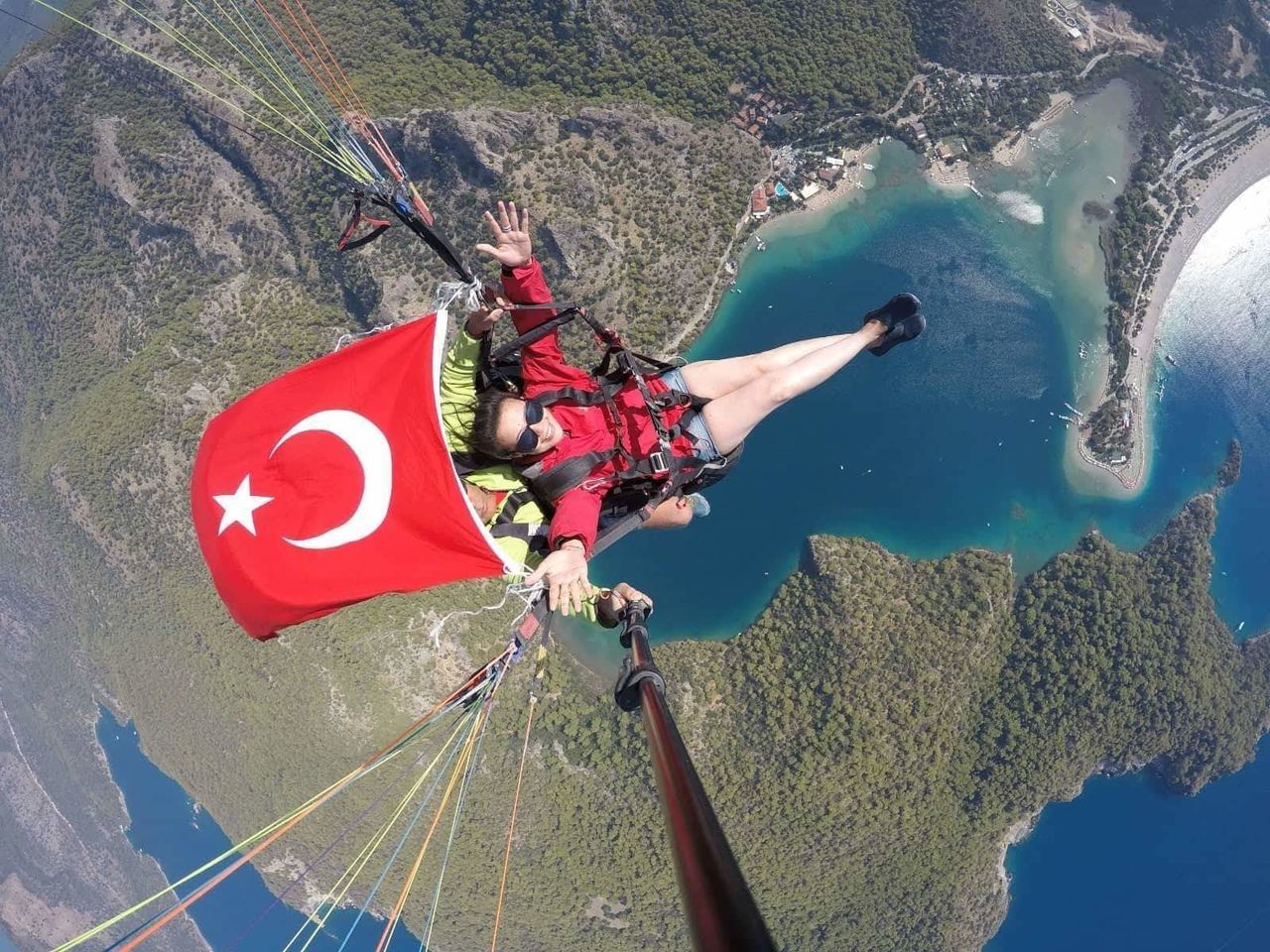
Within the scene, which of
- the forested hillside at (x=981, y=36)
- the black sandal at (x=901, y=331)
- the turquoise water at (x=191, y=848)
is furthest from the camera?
the turquoise water at (x=191, y=848)

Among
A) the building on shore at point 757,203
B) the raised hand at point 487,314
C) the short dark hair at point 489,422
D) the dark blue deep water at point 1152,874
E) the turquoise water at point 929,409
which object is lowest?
the dark blue deep water at point 1152,874

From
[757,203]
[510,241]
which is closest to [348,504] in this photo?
[510,241]

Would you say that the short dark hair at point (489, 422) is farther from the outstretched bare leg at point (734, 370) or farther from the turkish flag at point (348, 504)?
the outstretched bare leg at point (734, 370)

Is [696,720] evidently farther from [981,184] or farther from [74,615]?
[74,615]

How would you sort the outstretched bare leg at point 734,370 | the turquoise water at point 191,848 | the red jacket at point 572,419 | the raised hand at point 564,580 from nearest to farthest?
the raised hand at point 564,580 < the red jacket at point 572,419 < the outstretched bare leg at point 734,370 < the turquoise water at point 191,848

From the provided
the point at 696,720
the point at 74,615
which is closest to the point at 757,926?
the point at 696,720

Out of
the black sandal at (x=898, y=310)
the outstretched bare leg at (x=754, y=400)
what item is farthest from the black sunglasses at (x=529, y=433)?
the black sandal at (x=898, y=310)

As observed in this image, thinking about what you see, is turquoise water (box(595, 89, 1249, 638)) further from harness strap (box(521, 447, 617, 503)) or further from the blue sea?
harness strap (box(521, 447, 617, 503))

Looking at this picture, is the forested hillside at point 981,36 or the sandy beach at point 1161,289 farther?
the forested hillside at point 981,36

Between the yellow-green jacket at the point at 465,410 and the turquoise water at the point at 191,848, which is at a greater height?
the yellow-green jacket at the point at 465,410
